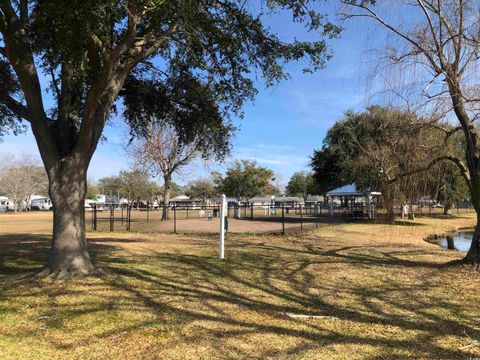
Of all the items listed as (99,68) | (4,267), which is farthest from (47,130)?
(4,267)

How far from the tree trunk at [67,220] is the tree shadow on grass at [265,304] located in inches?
22.1

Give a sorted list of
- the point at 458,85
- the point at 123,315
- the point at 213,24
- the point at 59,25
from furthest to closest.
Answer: the point at 458,85
the point at 213,24
the point at 59,25
the point at 123,315

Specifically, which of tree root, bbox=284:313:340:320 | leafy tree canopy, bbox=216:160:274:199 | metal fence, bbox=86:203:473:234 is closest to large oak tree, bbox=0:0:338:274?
tree root, bbox=284:313:340:320

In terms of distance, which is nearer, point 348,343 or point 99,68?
point 348,343

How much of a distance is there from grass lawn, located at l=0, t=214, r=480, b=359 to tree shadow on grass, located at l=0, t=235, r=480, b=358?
0.06 ft

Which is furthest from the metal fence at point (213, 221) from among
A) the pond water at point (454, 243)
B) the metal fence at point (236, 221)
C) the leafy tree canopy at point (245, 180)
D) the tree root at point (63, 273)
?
the leafy tree canopy at point (245, 180)

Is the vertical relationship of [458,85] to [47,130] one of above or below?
above

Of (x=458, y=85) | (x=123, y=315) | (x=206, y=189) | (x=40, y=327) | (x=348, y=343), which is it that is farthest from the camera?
(x=206, y=189)

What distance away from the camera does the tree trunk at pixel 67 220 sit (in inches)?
331

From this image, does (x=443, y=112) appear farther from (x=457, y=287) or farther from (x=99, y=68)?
(x=99, y=68)

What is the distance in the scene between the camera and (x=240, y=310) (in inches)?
254

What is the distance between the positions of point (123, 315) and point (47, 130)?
4232 mm

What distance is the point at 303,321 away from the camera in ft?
19.5

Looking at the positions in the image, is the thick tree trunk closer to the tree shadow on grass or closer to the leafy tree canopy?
the tree shadow on grass
